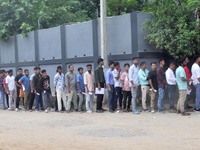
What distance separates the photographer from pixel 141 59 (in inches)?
586

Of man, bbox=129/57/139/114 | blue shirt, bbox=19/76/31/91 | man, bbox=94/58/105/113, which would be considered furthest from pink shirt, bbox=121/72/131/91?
blue shirt, bbox=19/76/31/91

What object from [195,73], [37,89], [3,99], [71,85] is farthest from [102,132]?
[3,99]

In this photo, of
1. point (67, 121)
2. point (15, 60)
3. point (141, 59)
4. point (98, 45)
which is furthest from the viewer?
point (15, 60)

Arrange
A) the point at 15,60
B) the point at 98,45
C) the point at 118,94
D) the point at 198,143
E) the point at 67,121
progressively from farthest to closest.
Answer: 1. the point at 15,60
2. the point at 98,45
3. the point at 118,94
4. the point at 67,121
5. the point at 198,143

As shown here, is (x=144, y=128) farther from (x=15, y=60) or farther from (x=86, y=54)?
(x=15, y=60)

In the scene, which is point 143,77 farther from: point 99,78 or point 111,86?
point 99,78

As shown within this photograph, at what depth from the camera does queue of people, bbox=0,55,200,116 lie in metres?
12.7

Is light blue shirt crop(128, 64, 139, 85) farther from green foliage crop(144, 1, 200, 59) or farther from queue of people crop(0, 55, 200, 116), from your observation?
green foliage crop(144, 1, 200, 59)

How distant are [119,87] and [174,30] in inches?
111

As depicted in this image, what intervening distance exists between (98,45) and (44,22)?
6720mm

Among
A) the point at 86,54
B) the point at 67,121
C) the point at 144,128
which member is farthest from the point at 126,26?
the point at 144,128

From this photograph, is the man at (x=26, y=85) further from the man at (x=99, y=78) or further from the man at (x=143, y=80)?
the man at (x=143, y=80)

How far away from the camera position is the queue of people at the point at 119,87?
12703 millimetres

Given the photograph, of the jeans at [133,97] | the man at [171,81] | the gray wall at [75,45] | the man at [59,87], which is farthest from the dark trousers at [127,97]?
the man at [59,87]
